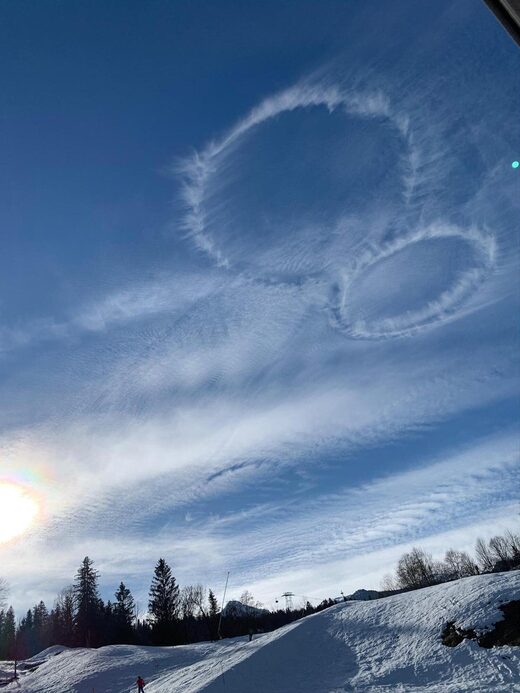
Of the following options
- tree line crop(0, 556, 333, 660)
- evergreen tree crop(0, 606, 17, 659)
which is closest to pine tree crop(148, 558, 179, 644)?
tree line crop(0, 556, 333, 660)

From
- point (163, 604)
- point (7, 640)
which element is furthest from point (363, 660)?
point (7, 640)

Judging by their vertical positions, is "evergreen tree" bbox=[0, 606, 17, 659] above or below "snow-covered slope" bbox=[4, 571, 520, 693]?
above

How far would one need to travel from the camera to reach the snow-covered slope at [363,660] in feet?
78.9

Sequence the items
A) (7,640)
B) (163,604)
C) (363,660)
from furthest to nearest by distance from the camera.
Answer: (7,640) < (163,604) < (363,660)

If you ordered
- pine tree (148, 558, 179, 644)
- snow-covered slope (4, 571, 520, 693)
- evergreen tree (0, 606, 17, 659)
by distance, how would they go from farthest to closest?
evergreen tree (0, 606, 17, 659), pine tree (148, 558, 179, 644), snow-covered slope (4, 571, 520, 693)

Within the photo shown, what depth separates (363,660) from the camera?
97.8 ft

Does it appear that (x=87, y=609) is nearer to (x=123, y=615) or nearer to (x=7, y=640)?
(x=123, y=615)

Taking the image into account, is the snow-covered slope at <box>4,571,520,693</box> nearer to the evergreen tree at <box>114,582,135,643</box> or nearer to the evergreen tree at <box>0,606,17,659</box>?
the evergreen tree at <box>114,582,135,643</box>

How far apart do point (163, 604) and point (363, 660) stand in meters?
51.6

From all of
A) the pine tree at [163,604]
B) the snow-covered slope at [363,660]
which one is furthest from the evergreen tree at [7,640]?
the snow-covered slope at [363,660]

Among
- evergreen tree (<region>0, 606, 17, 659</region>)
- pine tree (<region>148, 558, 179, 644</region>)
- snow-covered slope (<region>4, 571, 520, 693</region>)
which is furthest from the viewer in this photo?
evergreen tree (<region>0, 606, 17, 659</region>)

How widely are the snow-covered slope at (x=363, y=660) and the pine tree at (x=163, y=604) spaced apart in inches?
845

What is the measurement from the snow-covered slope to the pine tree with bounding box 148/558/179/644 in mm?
21454

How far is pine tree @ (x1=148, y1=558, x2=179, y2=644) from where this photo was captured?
6612 centimetres
